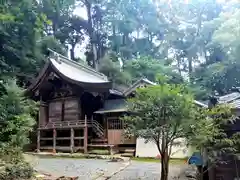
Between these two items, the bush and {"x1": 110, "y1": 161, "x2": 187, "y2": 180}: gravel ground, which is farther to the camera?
{"x1": 110, "y1": 161, "x2": 187, "y2": 180}: gravel ground

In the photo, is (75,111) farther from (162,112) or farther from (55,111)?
(162,112)

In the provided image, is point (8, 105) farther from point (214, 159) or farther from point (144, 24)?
point (144, 24)

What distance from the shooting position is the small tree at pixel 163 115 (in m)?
7.77

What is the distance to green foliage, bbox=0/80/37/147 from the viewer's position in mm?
10258

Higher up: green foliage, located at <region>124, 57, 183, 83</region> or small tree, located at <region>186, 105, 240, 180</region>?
green foliage, located at <region>124, 57, 183, 83</region>

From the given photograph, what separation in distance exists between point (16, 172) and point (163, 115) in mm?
4385

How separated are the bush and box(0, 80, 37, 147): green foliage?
5.72 feet

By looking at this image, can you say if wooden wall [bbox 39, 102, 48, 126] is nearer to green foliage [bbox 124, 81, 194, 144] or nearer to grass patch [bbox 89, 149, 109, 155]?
grass patch [bbox 89, 149, 109, 155]

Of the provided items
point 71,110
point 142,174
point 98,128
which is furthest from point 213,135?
point 71,110

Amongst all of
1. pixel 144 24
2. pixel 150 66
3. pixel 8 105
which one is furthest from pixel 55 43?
pixel 8 105

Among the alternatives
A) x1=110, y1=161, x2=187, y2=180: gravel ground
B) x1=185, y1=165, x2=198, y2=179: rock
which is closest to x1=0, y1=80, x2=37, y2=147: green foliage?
x1=110, y1=161, x2=187, y2=180: gravel ground

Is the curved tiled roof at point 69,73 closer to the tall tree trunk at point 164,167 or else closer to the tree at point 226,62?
the tree at point 226,62

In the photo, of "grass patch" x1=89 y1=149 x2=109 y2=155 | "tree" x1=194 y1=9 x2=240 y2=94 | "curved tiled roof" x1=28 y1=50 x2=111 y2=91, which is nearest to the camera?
"grass patch" x1=89 y1=149 x2=109 y2=155

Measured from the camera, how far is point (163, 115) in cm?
798
